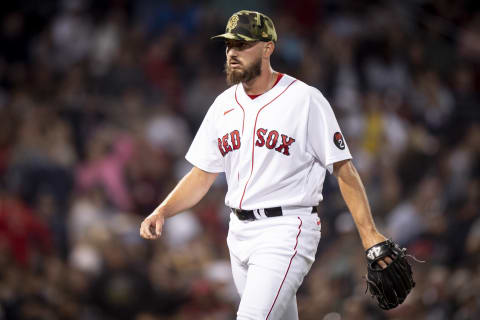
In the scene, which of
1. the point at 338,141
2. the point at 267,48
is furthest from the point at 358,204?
the point at 267,48

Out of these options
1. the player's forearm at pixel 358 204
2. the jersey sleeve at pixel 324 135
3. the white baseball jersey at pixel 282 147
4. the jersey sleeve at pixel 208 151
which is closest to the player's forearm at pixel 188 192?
the jersey sleeve at pixel 208 151

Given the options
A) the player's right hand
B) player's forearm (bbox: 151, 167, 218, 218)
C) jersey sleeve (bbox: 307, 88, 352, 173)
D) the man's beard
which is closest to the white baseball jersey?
jersey sleeve (bbox: 307, 88, 352, 173)

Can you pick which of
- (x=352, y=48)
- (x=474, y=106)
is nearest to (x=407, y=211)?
(x=474, y=106)

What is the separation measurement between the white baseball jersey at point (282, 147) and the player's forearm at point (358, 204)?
75 mm

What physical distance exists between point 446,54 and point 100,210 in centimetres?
466

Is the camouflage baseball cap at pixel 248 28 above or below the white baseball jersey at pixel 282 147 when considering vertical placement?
above

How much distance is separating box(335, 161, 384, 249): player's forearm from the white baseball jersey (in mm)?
75

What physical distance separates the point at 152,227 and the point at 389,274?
3.66 feet

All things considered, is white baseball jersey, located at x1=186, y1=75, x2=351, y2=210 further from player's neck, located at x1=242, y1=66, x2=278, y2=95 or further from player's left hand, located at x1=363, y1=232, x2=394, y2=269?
player's left hand, located at x1=363, y1=232, x2=394, y2=269

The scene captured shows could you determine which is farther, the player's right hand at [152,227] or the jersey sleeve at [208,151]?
the jersey sleeve at [208,151]

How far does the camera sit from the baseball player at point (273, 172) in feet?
10.7

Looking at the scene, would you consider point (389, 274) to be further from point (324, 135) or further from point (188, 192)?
point (188, 192)

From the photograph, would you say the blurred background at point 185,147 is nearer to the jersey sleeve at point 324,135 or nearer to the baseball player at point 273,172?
the baseball player at point 273,172

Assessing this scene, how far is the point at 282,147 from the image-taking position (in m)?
3.38
